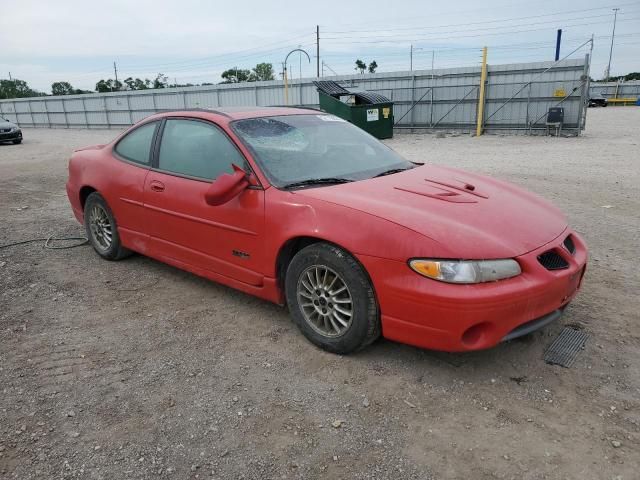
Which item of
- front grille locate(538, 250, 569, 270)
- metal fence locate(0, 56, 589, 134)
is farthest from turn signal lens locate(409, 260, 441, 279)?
metal fence locate(0, 56, 589, 134)

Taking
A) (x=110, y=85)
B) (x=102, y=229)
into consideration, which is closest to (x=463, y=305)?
(x=102, y=229)

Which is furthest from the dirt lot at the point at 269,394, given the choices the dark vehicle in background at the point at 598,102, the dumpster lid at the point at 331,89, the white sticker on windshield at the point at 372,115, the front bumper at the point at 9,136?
the dark vehicle in background at the point at 598,102

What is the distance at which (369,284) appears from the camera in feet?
9.43

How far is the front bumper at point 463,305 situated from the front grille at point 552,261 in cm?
4

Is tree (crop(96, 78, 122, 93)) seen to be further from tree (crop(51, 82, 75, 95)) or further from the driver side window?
the driver side window

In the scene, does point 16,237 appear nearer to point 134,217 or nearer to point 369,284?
point 134,217

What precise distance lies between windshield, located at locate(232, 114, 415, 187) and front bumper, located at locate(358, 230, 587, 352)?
946 millimetres

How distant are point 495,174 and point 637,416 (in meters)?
7.96

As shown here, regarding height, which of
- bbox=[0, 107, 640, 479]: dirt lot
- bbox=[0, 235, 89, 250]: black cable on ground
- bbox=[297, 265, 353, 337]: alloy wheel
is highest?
bbox=[297, 265, 353, 337]: alloy wheel

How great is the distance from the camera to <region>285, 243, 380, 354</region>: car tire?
2898 millimetres

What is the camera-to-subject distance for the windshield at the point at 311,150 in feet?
11.5

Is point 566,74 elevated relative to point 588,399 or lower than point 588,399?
elevated

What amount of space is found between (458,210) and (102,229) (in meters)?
3.52

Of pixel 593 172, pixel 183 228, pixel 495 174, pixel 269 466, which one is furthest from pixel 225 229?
pixel 593 172
